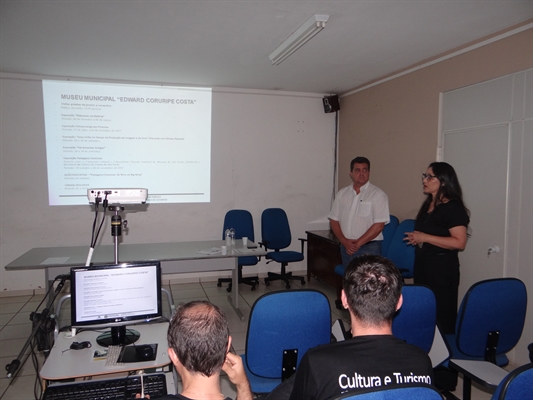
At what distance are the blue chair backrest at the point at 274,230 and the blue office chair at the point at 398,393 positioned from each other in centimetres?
437

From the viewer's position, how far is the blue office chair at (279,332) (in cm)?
202

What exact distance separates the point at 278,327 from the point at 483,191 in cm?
263

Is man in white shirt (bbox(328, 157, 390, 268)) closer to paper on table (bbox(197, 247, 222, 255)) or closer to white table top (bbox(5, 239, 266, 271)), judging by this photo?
white table top (bbox(5, 239, 266, 271))

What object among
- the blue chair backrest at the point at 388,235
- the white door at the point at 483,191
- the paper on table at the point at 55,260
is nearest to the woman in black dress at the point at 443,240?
the white door at the point at 483,191

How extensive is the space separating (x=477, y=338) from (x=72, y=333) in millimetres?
2311

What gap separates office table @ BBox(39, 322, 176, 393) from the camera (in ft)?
5.65

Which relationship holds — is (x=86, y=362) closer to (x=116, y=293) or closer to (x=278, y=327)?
(x=116, y=293)

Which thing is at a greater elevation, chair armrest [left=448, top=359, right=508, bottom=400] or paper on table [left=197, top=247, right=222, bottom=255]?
paper on table [left=197, top=247, right=222, bottom=255]

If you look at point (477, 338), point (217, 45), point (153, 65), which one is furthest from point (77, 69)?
point (477, 338)

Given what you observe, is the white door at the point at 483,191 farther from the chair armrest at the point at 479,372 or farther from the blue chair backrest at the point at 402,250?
the chair armrest at the point at 479,372

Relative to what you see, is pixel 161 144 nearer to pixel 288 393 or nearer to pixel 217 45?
pixel 217 45

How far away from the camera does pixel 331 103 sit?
236 inches

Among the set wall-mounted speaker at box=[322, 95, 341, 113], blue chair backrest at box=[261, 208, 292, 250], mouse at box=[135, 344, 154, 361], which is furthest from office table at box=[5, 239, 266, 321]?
wall-mounted speaker at box=[322, 95, 341, 113]

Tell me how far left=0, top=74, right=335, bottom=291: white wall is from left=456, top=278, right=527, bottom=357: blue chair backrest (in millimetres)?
4001
